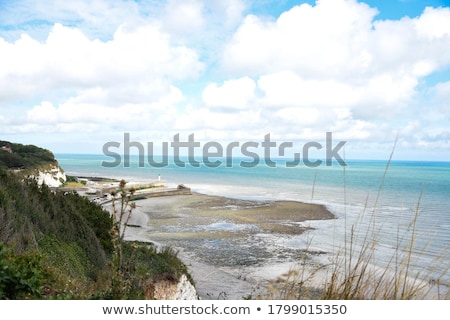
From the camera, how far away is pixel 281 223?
26.1 metres

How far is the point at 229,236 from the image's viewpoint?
2180 centimetres

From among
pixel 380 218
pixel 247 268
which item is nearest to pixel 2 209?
pixel 247 268

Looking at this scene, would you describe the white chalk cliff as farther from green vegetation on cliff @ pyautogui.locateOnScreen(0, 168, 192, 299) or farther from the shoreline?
green vegetation on cliff @ pyautogui.locateOnScreen(0, 168, 192, 299)

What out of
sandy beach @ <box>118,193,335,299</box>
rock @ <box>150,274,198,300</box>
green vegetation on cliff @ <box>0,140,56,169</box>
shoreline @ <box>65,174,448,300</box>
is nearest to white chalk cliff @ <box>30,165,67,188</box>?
green vegetation on cliff @ <box>0,140,56,169</box>

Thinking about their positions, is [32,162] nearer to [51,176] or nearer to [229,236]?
[51,176]

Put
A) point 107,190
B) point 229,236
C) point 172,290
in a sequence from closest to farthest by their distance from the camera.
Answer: point 172,290
point 229,236
point 107,190

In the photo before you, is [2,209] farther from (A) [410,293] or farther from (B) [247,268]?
(B) [247,268]

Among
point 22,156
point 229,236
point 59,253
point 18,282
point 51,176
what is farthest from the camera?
point 22,156

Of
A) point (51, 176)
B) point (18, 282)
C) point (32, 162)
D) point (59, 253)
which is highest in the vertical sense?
point (32, 162)

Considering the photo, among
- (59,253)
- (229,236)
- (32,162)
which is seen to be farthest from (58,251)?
(32,162)

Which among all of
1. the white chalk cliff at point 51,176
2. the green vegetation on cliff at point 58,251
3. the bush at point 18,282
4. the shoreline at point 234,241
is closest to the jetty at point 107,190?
the white chalk cliff at point 51,176

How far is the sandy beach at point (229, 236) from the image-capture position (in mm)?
14164

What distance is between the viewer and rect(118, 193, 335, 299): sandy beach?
46.5 ft

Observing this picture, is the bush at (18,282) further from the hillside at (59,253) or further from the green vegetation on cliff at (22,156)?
the green vegetation on cliff at (22,156)
